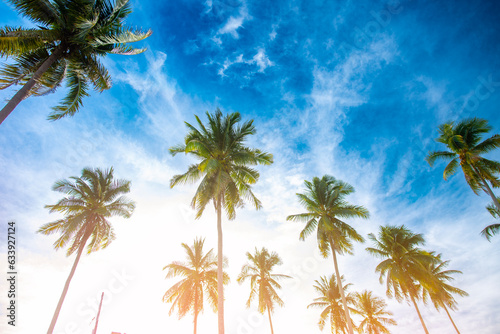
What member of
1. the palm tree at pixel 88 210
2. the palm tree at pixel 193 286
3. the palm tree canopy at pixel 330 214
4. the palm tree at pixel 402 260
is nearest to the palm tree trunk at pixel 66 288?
the palm tree at pixel 88 210

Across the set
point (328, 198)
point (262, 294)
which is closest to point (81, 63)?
point (328, 198)

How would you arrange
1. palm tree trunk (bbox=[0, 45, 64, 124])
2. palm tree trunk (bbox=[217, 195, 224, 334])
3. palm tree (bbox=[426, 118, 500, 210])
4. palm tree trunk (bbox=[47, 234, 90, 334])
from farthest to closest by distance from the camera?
palm tree (bbox=[426, 118, 500, 210]) < palm tree trunk (bbox=[47, 234, 90, 334]) < palm tree trunk (bbox=[217, 195, 224, 334]) < palm tree trunk (bbox=[0, 45, 64, 124])

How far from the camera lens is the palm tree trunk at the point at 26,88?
23.2 feet

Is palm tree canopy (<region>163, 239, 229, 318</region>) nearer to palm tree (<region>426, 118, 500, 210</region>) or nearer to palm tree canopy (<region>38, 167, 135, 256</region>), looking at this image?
palm tree canopy (<region>38, 167, 135, 256</region>)

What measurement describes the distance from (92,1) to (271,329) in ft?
96.1

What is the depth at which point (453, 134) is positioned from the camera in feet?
60.5

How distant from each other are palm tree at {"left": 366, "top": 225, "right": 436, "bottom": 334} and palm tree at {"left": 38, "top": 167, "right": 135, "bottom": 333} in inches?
1001

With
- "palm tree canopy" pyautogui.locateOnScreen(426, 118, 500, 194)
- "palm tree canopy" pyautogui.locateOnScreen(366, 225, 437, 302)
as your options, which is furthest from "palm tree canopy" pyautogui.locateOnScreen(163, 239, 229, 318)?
"palm tree canopy" pyautogui.locateOnScreen(426, 118, 500, 194)

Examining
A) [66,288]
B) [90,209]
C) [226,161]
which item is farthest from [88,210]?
[226,161]

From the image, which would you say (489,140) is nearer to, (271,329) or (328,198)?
(328,198)

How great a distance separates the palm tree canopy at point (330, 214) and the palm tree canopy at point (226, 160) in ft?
22.1

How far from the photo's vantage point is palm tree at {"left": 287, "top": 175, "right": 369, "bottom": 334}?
18.9 metres

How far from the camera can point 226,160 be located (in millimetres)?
15367

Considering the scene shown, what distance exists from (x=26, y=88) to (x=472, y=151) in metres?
→ 27.7
